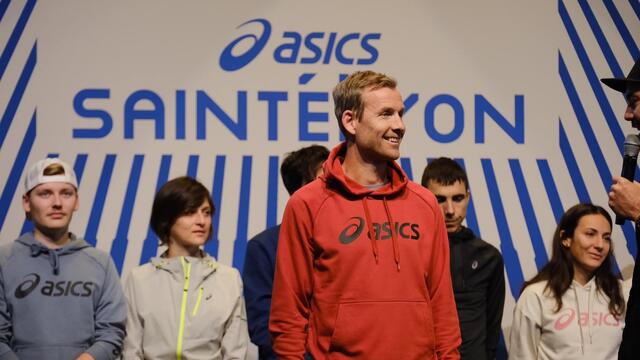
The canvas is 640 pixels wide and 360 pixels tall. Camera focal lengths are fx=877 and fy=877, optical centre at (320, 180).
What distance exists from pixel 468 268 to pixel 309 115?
113cm

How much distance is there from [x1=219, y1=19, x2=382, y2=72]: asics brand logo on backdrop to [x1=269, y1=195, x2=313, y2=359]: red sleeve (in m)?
1.92

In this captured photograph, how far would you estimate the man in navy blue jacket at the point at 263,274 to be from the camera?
125 inches

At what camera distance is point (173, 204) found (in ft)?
11.2

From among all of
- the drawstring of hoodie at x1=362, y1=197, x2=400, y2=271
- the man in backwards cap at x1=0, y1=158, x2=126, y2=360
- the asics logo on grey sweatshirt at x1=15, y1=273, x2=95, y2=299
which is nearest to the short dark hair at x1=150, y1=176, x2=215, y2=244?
the man in backwards cap at x1=0, y1=158, x2=126, y2=360

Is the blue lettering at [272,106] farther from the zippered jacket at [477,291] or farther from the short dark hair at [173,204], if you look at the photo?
the zippered jacket at [477,291]

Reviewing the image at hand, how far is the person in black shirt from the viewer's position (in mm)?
3432

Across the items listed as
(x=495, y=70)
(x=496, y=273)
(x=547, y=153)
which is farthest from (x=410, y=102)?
(x=496, y=273)

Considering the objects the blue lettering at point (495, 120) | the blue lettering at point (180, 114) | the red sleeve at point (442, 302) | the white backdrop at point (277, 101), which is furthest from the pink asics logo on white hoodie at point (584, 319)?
the blue lettering at point (180, 114)

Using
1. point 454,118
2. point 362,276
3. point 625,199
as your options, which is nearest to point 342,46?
point 454,118

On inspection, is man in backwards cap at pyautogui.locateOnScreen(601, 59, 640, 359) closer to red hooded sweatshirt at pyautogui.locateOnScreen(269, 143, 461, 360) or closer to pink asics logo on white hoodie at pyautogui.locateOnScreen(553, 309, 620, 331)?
red hooded sweatshirt at pyautogui.locateOnScreen(269, 143, 461, 360)

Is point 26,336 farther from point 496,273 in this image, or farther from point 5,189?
point 496,273

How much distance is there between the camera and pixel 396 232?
2295 millimetres

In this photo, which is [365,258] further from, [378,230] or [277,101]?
[277,101]

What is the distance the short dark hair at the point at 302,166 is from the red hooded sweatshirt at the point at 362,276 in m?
0.92
